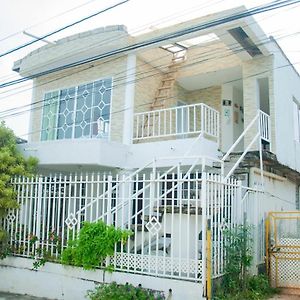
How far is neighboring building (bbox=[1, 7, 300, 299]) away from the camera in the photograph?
7.15m

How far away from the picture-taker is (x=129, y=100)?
11.9m

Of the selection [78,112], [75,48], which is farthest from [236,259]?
[75,48]

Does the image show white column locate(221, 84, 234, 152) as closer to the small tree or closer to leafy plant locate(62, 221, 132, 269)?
the small tree

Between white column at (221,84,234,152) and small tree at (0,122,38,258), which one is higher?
white column at (221,84,234,152)

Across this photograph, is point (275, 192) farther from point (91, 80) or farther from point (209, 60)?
point (91, 80)

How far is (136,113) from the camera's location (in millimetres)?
11875

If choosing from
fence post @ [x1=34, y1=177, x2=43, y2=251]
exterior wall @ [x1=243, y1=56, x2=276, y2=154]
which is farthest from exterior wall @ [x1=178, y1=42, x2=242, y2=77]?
fence post @ [x1=34, y1=177, x2=43, y2=251]

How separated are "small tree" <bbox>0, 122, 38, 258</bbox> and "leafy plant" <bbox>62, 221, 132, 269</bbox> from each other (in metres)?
2.49

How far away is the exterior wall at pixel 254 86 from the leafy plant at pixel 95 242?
18.5ft

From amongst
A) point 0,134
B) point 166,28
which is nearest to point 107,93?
point 166,28

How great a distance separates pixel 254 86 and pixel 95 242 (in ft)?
22.8

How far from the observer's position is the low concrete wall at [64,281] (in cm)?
643

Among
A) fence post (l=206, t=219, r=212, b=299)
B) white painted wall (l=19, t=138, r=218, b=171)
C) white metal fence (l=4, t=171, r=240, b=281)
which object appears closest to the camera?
fence post (l=206, t=219, r=212, b=299)

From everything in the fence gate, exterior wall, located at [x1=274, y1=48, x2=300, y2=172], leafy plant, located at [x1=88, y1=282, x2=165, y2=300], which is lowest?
leafy plant, located at [x1=88, y1=282, x2=165, y2=300]
